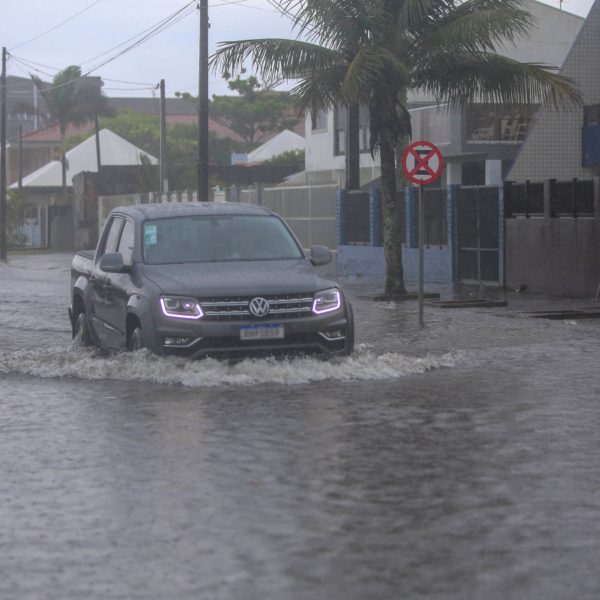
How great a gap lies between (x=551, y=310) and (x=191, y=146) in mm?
89020

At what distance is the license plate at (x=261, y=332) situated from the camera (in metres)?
12.7

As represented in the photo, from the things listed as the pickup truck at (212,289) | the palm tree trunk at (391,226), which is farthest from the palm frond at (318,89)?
the pickup truck at (212,289)

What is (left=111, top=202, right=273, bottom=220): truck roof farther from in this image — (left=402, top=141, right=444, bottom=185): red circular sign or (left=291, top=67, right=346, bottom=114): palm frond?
(left=291, top=67, right=346, bottom=114): palm frond

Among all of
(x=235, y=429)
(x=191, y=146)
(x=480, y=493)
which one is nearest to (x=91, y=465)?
(x=235, y=429)

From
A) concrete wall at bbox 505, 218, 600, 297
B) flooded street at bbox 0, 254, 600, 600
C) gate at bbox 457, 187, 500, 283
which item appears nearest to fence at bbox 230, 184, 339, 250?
gate at bbox 457, 187, 500, 283

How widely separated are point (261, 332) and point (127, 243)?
2.27 m

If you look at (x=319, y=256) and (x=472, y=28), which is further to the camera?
(x=472, y=28)

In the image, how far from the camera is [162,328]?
1266cm

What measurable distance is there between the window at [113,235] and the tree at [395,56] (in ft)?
30.9

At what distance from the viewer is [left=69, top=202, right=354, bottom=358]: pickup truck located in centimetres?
1270

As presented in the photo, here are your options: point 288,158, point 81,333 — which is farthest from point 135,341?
point 288,158

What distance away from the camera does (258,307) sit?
1271cm

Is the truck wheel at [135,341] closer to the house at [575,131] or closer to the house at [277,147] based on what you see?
the house at [575,131]

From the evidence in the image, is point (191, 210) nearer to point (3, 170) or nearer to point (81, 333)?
point (81, 333)
